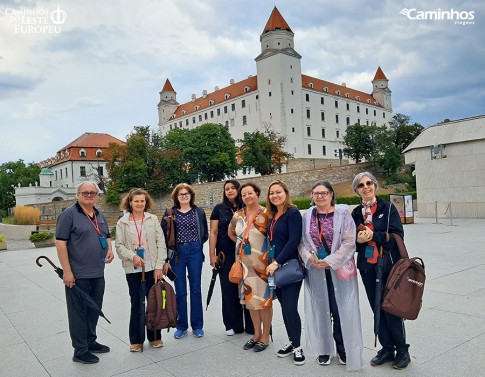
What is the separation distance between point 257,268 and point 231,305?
0.82 metres

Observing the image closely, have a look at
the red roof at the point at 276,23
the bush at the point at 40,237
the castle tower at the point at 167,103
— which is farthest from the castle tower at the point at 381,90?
the bush at the point at 40,237

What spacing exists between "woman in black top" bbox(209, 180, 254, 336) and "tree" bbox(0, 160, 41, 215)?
67.9m

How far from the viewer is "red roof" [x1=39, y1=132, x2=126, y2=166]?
6366cm

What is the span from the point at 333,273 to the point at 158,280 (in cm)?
177

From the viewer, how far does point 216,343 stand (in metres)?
4.20

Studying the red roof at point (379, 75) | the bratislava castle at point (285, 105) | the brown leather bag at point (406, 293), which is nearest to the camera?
the brown leather bag at point (406, 293)

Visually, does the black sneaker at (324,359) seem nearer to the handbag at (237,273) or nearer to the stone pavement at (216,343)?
the stone pavement at (216,343)

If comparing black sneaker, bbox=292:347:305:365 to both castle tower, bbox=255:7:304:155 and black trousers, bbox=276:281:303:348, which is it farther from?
castle tower, bbox=255:7:304:155

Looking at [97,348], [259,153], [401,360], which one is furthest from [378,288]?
[259,153]

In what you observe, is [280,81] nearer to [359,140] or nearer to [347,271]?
[359,140]

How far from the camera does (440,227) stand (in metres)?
14.1

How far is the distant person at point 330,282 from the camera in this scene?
3.44m

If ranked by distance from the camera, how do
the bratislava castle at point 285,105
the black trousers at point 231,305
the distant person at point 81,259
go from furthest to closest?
the bratislava castle at point 285,105 → the black trousers at point 231,305 → the distant person at point 81,259

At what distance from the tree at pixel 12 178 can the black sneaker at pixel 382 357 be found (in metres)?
69.5
